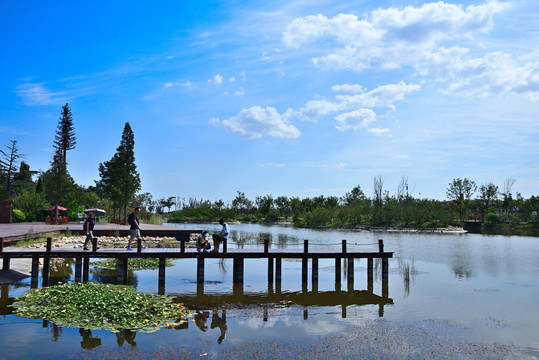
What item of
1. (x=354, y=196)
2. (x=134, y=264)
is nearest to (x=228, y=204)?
(x=354, y=196)

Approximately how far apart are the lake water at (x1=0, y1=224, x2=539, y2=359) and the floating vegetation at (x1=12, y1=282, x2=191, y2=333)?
16.9 inches

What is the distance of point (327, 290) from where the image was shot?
20672 mm

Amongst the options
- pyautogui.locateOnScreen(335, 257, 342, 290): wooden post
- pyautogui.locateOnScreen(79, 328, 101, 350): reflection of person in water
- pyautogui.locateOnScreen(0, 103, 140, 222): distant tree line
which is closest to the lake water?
pyautogui.locateOnScreen(79, 328, 101, 350): reflection of person in water

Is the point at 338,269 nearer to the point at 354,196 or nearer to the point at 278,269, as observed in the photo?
the point at 278,269

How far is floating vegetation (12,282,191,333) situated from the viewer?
13477mm

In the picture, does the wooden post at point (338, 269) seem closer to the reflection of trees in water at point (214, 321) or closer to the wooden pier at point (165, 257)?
the wooden pier at point (165, 257)

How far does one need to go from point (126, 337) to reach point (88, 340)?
3.37ft

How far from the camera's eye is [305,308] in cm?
1691

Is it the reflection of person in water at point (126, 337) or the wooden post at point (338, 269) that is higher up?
the wooden post at point (338, 269)

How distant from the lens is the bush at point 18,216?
1965 inches

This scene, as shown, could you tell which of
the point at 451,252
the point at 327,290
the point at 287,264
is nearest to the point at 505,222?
the point at 451,252

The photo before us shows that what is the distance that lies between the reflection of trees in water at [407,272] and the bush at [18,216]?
144 ft

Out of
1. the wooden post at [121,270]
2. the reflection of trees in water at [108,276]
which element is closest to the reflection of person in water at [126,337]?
the reflection of trees in water at [108,276]

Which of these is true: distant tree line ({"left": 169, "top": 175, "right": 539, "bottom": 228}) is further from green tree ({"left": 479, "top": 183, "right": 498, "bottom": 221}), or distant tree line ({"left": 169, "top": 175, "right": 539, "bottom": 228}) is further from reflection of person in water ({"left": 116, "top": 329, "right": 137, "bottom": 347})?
reflection of person in water ({"left": 116, "top": 329, "right": 137, "bottom": 347})
